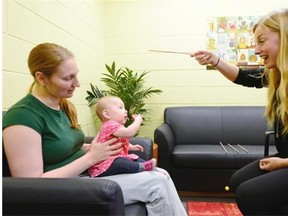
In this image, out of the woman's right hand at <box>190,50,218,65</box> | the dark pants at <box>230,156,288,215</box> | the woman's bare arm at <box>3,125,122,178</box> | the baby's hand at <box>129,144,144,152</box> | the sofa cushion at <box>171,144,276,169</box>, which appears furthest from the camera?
the sofa cushion at <box>171,144,276,169</box>

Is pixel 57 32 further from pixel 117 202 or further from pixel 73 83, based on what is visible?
pixel 117 202

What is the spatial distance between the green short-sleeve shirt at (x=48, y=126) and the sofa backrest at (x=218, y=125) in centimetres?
208

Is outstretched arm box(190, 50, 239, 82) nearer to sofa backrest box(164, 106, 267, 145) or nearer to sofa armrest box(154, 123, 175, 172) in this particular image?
sofa armrest box(154, 123, 175, 172)

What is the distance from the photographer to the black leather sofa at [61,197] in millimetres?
955

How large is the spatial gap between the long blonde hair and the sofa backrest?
1716mm

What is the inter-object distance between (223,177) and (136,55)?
6.32 ft

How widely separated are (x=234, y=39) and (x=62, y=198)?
322 centimetres

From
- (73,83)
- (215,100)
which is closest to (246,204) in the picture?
(73,83)

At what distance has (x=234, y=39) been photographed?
3615 mm

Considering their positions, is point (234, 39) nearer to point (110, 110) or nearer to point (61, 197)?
point (110, 110)

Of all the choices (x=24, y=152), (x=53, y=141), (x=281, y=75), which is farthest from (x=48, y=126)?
(x=281, y=75)

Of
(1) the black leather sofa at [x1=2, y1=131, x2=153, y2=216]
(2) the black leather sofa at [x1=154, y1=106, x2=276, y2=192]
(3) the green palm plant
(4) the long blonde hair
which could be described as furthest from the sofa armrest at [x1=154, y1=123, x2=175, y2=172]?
(1) the black leather sofa at [x1=2, y1=131, x2=153, y2=216]

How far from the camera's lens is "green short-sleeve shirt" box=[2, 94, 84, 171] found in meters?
1.18

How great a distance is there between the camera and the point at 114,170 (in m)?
1.44
